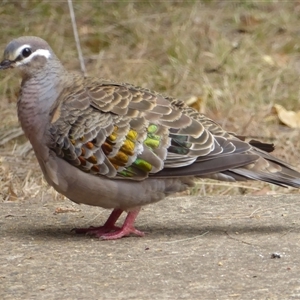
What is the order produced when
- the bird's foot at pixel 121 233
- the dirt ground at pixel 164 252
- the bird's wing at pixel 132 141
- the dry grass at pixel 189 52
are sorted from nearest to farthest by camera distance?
the dirt ground at pixel 164 252 → the bird's wing at pixel 132 141 → the bird's foot at pixel 121 233 → the dry grass at pixel 189 52

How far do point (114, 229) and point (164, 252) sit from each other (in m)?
0.49

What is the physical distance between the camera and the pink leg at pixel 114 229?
4156 millimetres

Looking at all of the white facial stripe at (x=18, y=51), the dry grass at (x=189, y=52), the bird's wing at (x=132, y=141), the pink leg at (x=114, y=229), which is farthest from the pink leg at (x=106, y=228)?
the dry grass at (x=189, y=52)

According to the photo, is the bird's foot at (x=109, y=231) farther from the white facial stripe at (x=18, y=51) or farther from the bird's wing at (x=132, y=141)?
the white facial stripe at (x=18, y=51)

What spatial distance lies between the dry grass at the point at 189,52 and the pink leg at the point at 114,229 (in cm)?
180

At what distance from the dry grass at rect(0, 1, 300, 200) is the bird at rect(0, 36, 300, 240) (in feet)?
6.36

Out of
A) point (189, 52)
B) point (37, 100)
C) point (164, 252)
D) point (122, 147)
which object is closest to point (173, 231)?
point (164, 252)

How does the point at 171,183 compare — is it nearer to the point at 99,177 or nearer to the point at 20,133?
the point at 99,177

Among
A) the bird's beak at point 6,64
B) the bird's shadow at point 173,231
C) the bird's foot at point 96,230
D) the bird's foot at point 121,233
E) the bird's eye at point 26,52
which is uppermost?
the bird's eye at point 26,52

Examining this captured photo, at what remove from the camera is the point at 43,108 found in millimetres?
4121

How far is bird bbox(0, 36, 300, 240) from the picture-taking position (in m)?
4.00

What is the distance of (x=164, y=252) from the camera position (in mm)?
3887

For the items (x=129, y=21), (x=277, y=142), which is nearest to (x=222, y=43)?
(x=129, y=21)

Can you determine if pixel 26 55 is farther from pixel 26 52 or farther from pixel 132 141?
pixel 132 141
